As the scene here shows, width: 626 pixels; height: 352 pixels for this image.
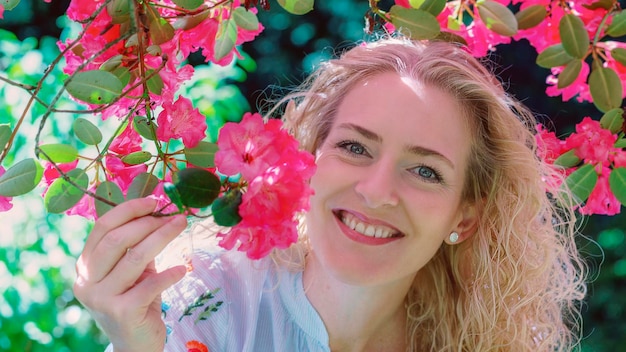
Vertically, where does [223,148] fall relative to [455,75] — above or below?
above

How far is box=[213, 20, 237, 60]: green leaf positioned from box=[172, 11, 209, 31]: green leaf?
5 centimetres

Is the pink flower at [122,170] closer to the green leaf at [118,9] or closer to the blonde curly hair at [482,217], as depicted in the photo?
the green leaf at [118,9]

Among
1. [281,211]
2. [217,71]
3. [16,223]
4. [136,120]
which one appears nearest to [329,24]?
[217,71]

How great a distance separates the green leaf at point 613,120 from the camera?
1.74m

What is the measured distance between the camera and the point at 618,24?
165 cm

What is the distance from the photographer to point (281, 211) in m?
1.14

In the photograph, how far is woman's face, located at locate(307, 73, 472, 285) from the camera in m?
1.83

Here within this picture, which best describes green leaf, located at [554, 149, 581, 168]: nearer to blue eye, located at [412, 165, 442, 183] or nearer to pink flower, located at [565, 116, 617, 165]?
pink flower, located at [565, 116, 617, 165]

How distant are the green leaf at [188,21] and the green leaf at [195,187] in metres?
0.46

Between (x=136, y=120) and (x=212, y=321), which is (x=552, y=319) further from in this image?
(x=136, y=120)

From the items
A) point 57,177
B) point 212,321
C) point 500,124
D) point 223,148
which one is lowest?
point 212,321

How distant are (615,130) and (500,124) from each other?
1.21ft

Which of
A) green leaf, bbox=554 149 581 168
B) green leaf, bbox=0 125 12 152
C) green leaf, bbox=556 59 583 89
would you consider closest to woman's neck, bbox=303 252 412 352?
green leaf, bbox=554 149 581 168

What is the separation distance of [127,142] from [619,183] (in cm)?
97
